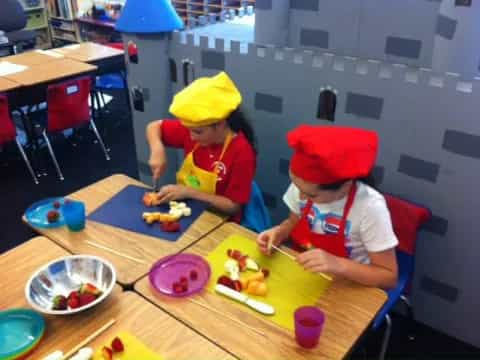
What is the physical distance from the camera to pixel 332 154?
1209 millimetres

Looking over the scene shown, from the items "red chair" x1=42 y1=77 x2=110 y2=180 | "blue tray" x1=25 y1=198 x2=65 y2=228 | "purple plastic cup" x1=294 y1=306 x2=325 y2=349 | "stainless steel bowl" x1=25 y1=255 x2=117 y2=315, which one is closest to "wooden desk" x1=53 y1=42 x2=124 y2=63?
"red chair" x1=42 y1=77 x2=110 y2=180

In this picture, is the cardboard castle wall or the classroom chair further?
the classroom chair

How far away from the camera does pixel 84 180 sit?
Answer: 135 inches

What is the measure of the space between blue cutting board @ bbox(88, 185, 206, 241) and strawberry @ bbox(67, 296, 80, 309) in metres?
0.36

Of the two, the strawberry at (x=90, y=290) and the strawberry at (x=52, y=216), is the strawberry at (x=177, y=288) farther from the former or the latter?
the strawberry at (x=52, y=216)

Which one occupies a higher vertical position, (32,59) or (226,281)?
(32,59)

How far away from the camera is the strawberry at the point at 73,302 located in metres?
1.23

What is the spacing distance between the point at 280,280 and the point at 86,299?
0.56 metres

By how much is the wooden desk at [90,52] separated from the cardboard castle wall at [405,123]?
5.84 feet

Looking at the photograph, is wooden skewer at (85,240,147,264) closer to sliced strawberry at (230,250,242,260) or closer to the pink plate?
the pink plate

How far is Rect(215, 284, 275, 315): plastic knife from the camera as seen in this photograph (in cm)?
122

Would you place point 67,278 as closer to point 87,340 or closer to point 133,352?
point 87,340

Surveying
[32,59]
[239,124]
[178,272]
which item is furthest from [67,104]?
[178,272]

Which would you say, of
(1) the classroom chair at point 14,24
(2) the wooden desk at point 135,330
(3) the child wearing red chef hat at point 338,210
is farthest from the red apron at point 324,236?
(1) the classroom chair at point 14,24
